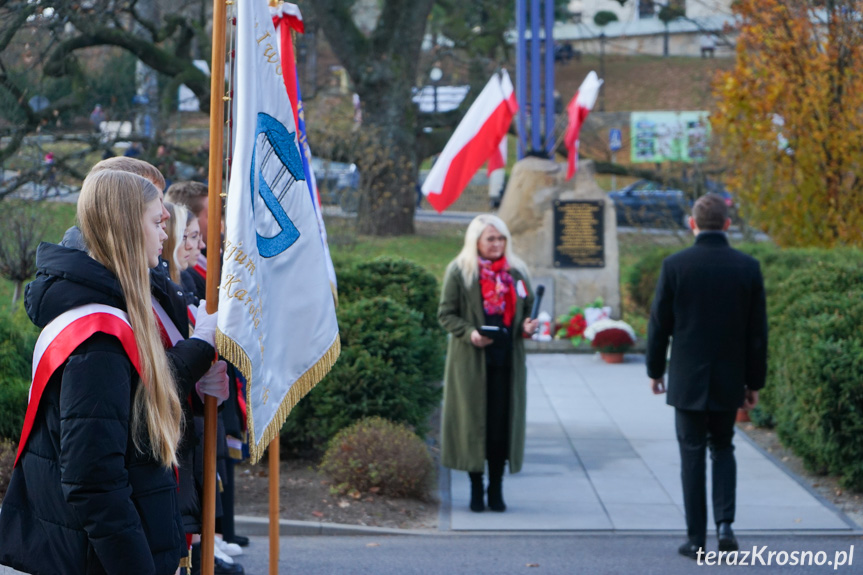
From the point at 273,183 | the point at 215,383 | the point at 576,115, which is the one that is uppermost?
the point at 576,115

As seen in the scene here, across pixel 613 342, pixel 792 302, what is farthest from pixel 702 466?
pixel 613 342

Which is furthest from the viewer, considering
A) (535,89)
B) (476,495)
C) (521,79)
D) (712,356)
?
(521,79)

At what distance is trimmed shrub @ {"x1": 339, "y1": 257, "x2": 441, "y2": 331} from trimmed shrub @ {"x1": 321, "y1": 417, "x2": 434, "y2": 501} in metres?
1.72

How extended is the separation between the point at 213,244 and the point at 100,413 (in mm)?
934

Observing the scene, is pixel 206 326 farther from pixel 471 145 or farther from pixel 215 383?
pixel 471 145

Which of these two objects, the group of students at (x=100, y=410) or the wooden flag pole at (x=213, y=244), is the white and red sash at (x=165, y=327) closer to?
the group of students at (x=100, y=410)

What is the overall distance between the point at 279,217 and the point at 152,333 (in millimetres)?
1014

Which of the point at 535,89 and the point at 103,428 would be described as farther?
the point at 535,89

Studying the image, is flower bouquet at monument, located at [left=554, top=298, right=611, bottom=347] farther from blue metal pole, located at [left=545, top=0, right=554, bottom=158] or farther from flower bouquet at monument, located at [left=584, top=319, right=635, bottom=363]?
blue metal pole, located at [left=545, top=0, right=554, bottom=158]

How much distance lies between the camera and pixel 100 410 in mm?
2541

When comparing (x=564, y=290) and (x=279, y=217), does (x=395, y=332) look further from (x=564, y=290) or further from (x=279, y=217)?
(x=564, y=290)

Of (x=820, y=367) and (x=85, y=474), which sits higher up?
(x=85, y=474)

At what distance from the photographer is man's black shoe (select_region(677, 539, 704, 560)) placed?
5520 millimetres

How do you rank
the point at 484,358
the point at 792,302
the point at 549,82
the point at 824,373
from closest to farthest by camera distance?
the point at 484,358 < the point at 824,373 < the point at 792,302 < the point at 549,82
